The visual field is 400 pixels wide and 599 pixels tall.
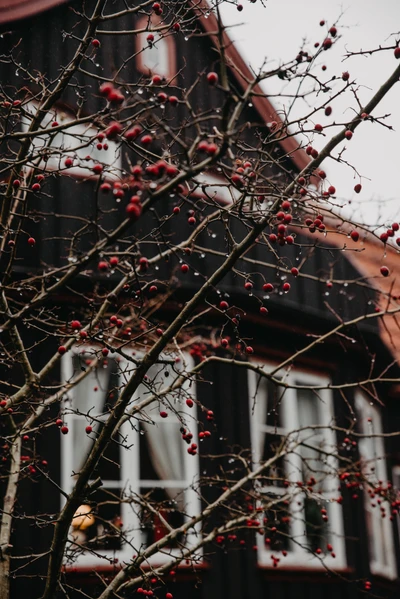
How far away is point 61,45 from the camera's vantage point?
997 cm

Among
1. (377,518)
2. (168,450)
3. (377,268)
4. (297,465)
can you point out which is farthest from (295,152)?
(168,450)

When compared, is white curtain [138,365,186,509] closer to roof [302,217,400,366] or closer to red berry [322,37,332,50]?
roof [302,217,400,366]

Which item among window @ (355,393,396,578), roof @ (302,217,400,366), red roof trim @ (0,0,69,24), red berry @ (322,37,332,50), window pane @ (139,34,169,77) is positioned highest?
window pane @ (139,34,169,77)

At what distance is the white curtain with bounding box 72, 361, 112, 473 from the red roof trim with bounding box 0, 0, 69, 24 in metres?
4.70

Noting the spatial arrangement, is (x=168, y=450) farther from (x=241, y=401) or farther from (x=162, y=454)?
(x=241, y=401)

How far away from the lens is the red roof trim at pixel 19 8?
31.2 ft

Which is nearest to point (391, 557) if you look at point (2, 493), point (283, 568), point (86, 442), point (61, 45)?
point (283, 568)

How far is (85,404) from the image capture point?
794cm

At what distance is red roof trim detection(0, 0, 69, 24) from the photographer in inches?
375

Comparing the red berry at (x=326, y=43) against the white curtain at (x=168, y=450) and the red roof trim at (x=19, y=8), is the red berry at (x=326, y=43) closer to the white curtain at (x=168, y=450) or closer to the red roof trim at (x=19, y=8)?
the white curtain at (x=168, y=450)

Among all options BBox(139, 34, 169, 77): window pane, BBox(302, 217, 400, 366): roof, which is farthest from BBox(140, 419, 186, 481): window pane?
BBox(139, 34, 169, 77): window pane

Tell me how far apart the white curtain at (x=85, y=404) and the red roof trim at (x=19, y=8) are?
4.70 m

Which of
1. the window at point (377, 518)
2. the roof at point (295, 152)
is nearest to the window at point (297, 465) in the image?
the window at point (377, 518)

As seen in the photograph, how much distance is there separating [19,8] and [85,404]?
204 inches
